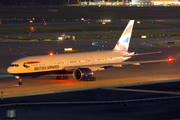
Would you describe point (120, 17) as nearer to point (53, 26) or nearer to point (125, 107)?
point (53, 26)

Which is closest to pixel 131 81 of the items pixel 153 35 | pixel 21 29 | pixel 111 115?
pixel 111 115

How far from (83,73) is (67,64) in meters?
3.29

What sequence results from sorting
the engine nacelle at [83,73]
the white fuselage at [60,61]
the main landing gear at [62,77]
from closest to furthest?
the white fuselage at [60,61]
the engine nacelle at [83,73]
the main landing gear at [62,77]

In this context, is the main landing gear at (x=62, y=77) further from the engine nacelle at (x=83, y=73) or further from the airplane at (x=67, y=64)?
the engine nacelle at (x=83, y=73)

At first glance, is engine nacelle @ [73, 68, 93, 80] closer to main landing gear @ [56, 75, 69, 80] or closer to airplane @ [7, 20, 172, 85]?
airplane @ [7, 20, 172, 85]

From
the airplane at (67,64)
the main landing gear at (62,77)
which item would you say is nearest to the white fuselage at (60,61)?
the airplane at (67,64)

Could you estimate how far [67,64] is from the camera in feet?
151

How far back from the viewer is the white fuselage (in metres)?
43.0

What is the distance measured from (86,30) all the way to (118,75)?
83201 mm

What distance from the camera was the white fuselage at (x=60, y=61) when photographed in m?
43.0

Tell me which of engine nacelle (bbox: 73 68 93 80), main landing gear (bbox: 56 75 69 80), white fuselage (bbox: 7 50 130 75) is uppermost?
white fuselage (bbox: 7 50 130 75)

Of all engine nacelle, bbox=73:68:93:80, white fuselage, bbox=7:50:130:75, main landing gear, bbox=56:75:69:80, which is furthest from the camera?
main landing gear, bbox=56:75:69:80

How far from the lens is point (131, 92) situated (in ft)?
124

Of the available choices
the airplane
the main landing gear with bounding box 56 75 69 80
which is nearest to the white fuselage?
the airplane
